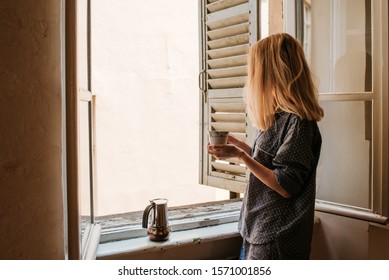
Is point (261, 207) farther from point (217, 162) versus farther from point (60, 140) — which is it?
point (217, 162)

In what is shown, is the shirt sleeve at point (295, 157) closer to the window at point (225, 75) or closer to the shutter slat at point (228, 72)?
the window at point (225, 75)

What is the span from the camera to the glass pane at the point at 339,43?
1.48 metres

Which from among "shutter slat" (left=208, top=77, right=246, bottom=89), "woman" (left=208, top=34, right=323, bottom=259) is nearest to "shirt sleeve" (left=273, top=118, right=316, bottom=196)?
"woman" (left=208, top=34, right=323, bottom=259)

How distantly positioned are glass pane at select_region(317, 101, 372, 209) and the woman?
1.36ft

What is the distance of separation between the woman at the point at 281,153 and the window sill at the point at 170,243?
333 millimetres

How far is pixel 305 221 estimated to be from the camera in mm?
1174

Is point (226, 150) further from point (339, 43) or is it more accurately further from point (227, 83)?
point (227, 83)

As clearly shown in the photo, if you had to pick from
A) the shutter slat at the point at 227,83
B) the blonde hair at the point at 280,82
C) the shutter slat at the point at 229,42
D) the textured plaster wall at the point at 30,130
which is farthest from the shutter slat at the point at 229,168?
the textured plaster wall at the point at 30,130

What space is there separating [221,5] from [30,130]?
1739 millimetres

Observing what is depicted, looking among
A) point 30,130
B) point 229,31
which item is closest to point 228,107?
point 229,31

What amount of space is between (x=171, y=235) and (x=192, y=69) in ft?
9.19

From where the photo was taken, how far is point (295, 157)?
110 cm

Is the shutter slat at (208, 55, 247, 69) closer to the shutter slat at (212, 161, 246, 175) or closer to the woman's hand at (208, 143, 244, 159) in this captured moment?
the shutter slat at (212, 161, 246, 175)

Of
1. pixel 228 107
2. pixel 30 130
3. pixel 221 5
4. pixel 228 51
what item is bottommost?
pixel 30 130
